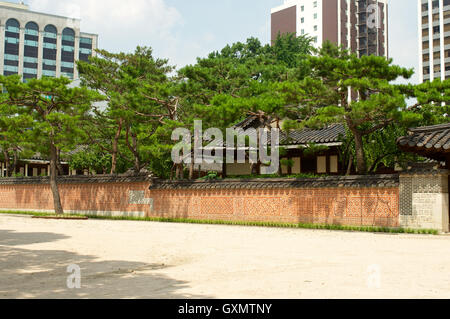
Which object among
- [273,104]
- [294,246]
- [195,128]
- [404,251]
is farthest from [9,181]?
[404,251]

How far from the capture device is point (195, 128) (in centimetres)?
2267

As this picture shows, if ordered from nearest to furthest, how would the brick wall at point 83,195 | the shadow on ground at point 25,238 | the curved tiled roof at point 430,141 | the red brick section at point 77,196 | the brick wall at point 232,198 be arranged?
the shadow on ground at point 25,238, the curved tiled roof at point 430,141, the brick wall at point 232,198, the brick wall at point 83,195, the red brick section at point 77,196

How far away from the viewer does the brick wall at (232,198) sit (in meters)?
18.8

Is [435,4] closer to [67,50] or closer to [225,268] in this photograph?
[67,50]

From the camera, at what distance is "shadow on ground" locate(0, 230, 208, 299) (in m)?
6.20

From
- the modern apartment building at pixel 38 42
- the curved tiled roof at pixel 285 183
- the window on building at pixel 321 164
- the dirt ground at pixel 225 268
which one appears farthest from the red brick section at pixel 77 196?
the modern apartment building at pixel 38 42

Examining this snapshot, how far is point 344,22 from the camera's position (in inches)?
3115

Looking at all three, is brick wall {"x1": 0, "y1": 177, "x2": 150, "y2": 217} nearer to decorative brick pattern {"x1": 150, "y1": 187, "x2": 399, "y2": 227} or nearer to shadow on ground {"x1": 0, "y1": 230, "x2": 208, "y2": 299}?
decorative brick pattern {"x1": 150, "y1": 187, "x2": 399, "y2": 227}

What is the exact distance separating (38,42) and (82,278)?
9349 centimetres

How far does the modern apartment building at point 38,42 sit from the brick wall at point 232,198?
64026 mm

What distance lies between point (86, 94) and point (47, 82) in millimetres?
1923

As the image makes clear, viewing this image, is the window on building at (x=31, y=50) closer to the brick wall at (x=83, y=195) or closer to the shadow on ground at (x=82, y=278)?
the brick wall at (x=83, y=195)

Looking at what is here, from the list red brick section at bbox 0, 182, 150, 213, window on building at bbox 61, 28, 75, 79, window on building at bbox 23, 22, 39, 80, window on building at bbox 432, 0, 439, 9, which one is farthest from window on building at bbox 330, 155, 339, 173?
window on building at bbox 61, 28, 75, 79

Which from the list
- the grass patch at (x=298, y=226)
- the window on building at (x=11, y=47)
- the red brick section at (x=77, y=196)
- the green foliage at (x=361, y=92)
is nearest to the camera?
the green foliage at (x=361, y=92)
